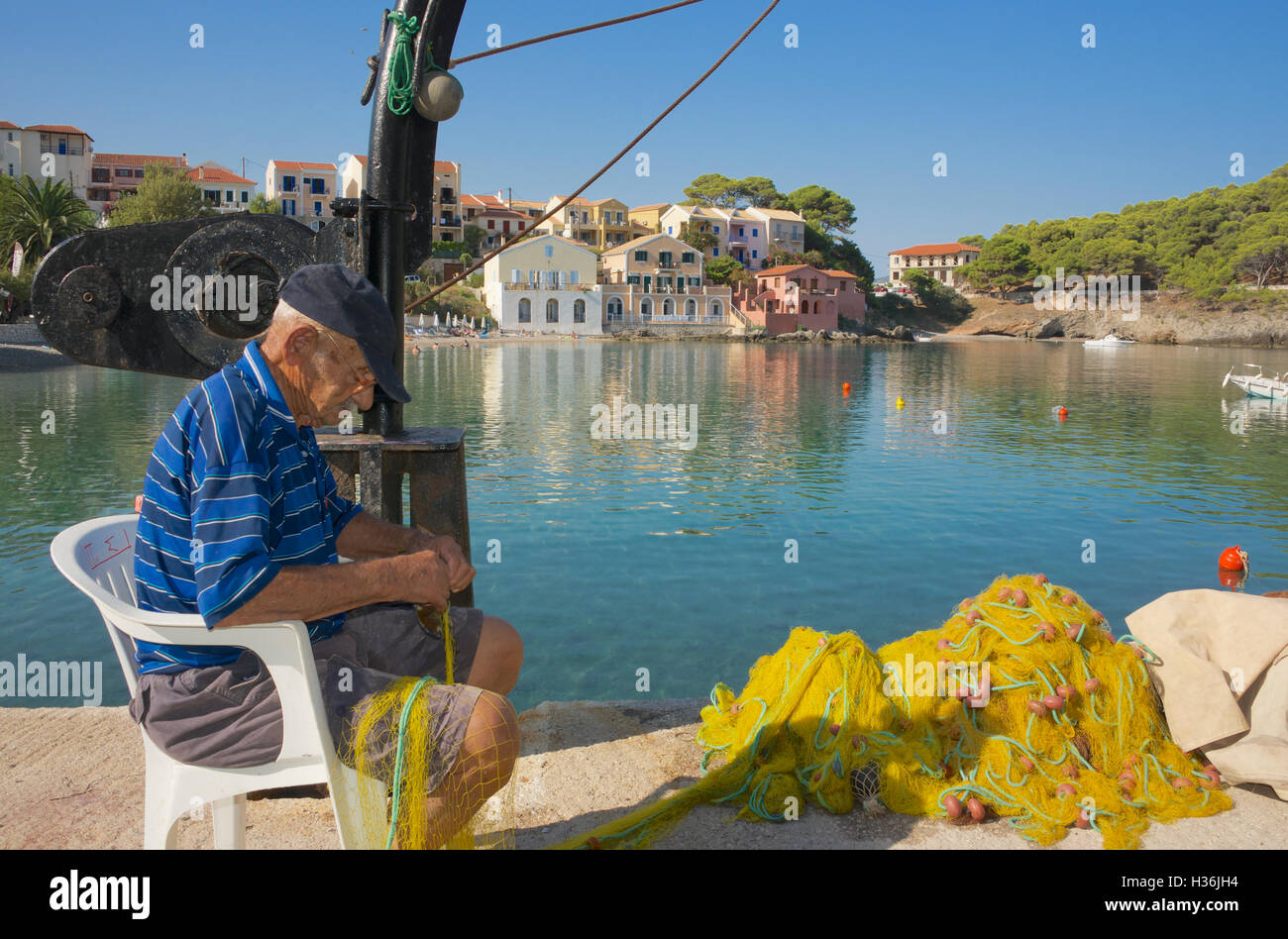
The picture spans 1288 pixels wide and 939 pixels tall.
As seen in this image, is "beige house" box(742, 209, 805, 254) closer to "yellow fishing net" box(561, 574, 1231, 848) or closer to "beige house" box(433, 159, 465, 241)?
"beige house" box(433, 159, 465, 241)

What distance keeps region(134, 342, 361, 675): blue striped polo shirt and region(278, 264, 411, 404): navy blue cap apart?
0.69ft

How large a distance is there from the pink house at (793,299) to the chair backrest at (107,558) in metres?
87.4

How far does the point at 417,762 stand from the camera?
7.91 ft

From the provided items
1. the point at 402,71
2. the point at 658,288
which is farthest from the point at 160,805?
the point at 658,288

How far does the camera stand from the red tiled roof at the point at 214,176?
82.1 metres

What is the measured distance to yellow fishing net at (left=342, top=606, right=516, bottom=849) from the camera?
240 cm

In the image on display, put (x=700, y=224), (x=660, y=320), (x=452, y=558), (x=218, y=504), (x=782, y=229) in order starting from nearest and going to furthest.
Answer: (x=218, y=504), (x=452, y=558), (x=660, y=320), (x=700, y=224), (x=782, y=229)

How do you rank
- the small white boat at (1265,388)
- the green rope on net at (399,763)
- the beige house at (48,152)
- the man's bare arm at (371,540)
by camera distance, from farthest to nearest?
1. the beige house at (48,152)
2. the small white boat at (1265,388)
3. the man's bare arm at (371,540)
4. the green rope on net at (399,763)

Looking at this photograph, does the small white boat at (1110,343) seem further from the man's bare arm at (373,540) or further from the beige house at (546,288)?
the man's bare arm at (373,540)

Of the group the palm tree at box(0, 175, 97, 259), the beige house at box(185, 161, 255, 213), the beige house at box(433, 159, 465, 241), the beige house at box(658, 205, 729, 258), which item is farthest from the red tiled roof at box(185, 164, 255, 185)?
the beige house at box(658, 205, 729, 258)

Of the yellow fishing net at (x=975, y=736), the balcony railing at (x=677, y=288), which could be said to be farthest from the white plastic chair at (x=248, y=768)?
the balcony railing at (x=677, y=288)

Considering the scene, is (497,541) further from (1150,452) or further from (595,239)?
(595,239)

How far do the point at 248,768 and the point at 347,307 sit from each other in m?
1.22

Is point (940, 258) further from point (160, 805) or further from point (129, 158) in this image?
point (160, 805)
